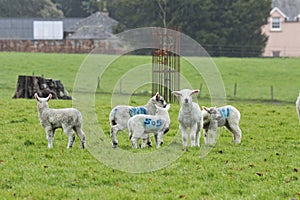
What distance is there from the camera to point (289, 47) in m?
77.7

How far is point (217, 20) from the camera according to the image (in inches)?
2613

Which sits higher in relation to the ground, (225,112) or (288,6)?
(288,6)

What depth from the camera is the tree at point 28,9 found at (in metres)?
92.9

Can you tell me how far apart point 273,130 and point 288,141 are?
2.54 meters

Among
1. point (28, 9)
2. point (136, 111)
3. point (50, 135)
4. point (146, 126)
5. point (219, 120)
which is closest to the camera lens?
point (146, 126)

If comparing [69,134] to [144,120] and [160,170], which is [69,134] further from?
[160,170]

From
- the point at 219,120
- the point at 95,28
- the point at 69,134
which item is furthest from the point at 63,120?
the point at 95,28

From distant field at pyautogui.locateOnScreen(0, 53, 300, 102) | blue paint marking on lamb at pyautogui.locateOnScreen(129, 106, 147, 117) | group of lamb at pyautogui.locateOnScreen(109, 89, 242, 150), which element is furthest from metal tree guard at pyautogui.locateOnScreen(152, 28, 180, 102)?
blue paint marking on lamb at pyautogui.locateOnScreen(129, 106, 147, 117)

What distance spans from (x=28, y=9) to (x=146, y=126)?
8515 centimetres

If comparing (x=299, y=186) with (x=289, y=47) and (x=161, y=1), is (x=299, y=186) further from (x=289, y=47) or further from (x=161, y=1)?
(x=289, y=47)

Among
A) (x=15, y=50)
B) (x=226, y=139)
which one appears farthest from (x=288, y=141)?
(x=15, y=50)

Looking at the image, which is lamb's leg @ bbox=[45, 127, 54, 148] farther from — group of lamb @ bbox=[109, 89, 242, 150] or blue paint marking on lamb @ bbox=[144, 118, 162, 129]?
blue paint marking on lamb @ bbox=[144, 118, 162, 129]

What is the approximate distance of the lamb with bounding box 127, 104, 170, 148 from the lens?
13.2 metres

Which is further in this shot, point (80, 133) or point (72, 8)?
point (72, 8)
